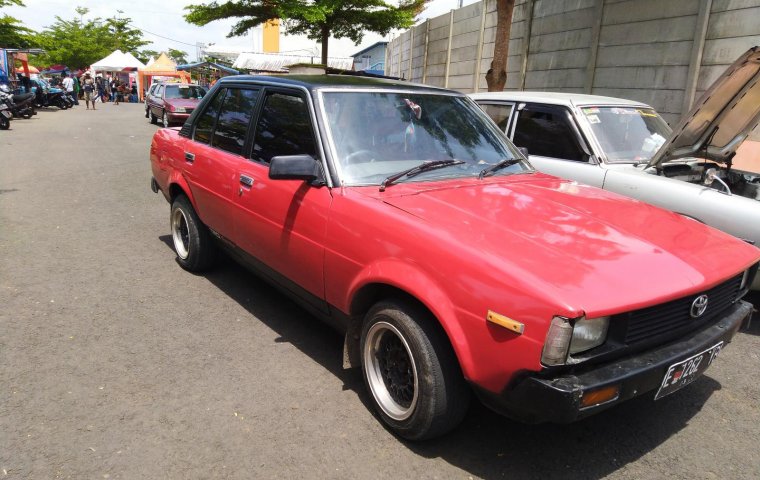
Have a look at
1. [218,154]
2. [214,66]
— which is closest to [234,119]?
[218,154]

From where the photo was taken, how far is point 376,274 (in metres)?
2.71

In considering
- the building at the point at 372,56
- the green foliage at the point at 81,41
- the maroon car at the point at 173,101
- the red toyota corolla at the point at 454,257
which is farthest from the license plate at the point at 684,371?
the green foliage at the point at 81,41

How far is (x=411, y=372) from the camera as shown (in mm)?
2736

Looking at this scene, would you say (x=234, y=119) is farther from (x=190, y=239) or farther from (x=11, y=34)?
(x=11, y=34)

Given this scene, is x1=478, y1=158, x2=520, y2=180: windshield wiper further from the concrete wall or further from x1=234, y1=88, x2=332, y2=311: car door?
the concrete wall

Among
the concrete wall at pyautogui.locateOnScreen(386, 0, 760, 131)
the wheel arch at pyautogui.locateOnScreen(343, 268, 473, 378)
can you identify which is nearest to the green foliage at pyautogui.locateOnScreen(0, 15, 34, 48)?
the concrete wall at pyautogui.locateOnScreen(386, 0, 760, 131)

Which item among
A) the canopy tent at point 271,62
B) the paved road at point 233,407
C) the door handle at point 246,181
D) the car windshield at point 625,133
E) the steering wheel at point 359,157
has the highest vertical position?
the canopy tent at point 271,62

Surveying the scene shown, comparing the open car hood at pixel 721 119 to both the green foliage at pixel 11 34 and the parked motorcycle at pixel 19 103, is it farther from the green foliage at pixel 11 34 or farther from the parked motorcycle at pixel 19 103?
the green foliage at pixel 11 34

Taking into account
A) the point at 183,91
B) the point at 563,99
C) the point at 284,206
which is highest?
the point at 563,99

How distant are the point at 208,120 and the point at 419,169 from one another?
7.46 ft

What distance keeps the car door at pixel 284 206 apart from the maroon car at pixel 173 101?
50.0 ft

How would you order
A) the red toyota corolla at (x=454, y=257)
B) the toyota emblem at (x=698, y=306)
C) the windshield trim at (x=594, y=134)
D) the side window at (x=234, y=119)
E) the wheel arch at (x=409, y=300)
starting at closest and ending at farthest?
the red toyota corolla at (x=454, y=257) → the wheel arch at (x=409, y=300) → the toyota emblem at (x=698, y=306) → the side window at (x=234, y=119) → the windshield trim at (x=594, y=134)

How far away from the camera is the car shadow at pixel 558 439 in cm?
263

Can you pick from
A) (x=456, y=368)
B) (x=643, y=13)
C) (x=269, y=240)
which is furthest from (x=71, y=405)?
(x=643, y=13)
